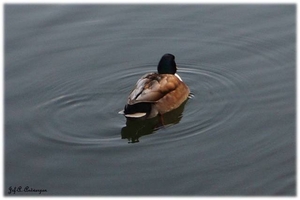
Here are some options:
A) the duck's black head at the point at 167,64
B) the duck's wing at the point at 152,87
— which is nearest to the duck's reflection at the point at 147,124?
the duck's wing at the point at 152,87

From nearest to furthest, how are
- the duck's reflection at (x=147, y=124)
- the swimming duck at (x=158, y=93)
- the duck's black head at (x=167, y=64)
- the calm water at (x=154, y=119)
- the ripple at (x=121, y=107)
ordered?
the calm water at (x=154, y=119) < the ripple at (x=121, y=107) < the duck's reflection at (x=147, y=124) < the swimming duck at (x=158, y=93) < the duck's black head at (x=167, y=64)

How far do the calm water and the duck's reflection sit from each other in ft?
0.09

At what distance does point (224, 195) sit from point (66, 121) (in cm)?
282

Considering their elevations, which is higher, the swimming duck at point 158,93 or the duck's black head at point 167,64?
the duck's black head at point 167,64

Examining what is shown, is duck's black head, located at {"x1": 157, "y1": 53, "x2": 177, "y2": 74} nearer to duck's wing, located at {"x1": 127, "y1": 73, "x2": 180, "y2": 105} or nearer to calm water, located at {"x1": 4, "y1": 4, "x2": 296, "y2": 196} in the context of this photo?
duck's wing, located at {"x1": 127, "y1": 73, "x2": 180, "y2": 105}

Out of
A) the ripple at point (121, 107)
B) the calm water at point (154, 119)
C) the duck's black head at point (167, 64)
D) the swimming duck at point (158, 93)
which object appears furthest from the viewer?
the duck's black head at point (167, 64)

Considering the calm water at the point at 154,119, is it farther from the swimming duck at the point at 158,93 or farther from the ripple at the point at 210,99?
the swimming duck at the point at 158,93

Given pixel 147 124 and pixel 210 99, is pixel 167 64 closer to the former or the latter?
pixel 210 99

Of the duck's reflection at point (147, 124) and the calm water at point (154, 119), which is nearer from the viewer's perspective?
the calm water at point (154, 119)

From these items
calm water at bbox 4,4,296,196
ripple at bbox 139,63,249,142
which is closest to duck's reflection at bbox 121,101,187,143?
calm water at bbox 4,4,296,196

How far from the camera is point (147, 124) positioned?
408 inches

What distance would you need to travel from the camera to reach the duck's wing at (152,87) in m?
10.3

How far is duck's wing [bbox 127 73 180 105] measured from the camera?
33.9 feet

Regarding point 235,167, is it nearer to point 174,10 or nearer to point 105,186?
point 105,186
